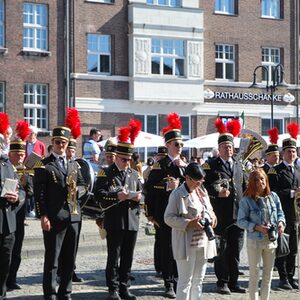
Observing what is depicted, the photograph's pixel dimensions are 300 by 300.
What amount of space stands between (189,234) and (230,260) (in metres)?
2.42

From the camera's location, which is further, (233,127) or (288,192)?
(233,127)

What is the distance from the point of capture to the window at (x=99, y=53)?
32.9m

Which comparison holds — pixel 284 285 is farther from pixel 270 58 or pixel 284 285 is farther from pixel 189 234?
pixel 270 58

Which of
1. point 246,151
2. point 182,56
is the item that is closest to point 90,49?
point 182,56

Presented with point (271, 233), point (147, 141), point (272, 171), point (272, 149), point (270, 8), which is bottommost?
point (271, 233)

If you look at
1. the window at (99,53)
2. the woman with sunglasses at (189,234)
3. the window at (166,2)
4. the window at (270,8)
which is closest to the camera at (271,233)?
the woman with sunglasses at (189,234)

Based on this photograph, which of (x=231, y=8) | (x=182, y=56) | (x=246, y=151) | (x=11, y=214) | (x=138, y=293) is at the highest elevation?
(x=231, y=8)

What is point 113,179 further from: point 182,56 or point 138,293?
point 182,56

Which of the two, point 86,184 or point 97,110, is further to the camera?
point 97,110

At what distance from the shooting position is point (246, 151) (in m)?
12.2

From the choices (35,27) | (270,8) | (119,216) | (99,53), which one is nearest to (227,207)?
(119,216)

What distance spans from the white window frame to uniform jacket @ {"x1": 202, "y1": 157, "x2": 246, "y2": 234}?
87.1 ft

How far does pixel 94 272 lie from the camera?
12.2m

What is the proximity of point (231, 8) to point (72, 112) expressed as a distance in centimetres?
2722
